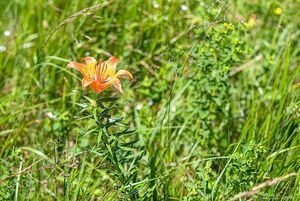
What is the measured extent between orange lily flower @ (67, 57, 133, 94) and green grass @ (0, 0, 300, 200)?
0.18 feet

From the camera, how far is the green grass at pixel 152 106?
2510 millimetres

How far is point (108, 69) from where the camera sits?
7.90ft

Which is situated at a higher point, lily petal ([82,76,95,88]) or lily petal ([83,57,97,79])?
lily petal ([83,57,97,79])

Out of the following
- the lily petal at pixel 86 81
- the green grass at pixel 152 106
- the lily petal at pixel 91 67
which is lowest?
the green grass at pixel 152 106

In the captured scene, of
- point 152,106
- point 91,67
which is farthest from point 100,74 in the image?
point 152,106

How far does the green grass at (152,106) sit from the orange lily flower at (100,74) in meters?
0.05

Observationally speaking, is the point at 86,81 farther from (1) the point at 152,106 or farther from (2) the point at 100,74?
(1) the point at 152,106

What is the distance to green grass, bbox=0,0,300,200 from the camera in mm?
2510

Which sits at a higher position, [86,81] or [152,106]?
[86,81]

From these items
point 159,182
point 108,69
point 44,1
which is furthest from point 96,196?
point 44,1

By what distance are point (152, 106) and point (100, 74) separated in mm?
1089

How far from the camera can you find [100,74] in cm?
239

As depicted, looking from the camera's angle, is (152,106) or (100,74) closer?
(100,74)

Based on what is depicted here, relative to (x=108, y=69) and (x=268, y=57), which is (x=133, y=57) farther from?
(x=108, y=69)
